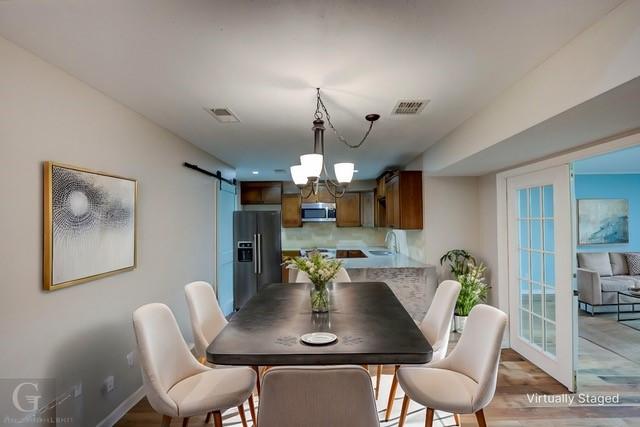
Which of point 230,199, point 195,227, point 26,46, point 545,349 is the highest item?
point 26,46

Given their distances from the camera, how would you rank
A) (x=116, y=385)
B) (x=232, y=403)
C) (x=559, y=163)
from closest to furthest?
(x=232, y=403)
(x=116, y=385)
(x=559, y=163)

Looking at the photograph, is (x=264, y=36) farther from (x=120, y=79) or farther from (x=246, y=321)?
(x=246, y=321)

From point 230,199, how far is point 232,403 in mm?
4130

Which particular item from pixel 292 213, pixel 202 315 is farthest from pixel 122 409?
pixel 292 213

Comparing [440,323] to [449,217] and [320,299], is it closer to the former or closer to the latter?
[320,299]

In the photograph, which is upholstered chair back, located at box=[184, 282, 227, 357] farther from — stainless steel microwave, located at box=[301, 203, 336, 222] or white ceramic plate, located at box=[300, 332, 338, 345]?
stainless steel microwave, located at box=[301, 203, 336, 222]

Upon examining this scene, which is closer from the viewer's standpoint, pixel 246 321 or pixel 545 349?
pixel 246 321

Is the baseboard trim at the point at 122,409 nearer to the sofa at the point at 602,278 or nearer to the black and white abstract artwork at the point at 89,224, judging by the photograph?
the black and white abstract artwork at the point at 89,224

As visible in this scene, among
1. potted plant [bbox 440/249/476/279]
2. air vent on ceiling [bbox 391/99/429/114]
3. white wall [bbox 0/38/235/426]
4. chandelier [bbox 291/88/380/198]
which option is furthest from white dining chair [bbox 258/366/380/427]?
potted plant [bbox 440/249/476/279]

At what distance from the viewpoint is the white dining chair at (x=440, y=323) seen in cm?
222

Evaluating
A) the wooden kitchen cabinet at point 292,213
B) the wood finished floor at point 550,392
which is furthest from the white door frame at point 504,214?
the wooden kitchen cabinet at point 292,213

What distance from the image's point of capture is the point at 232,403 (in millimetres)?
1723

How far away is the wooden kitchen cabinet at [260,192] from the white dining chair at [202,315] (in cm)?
441

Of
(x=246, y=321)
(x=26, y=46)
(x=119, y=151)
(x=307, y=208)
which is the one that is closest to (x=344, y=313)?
(x=246, y=321)
